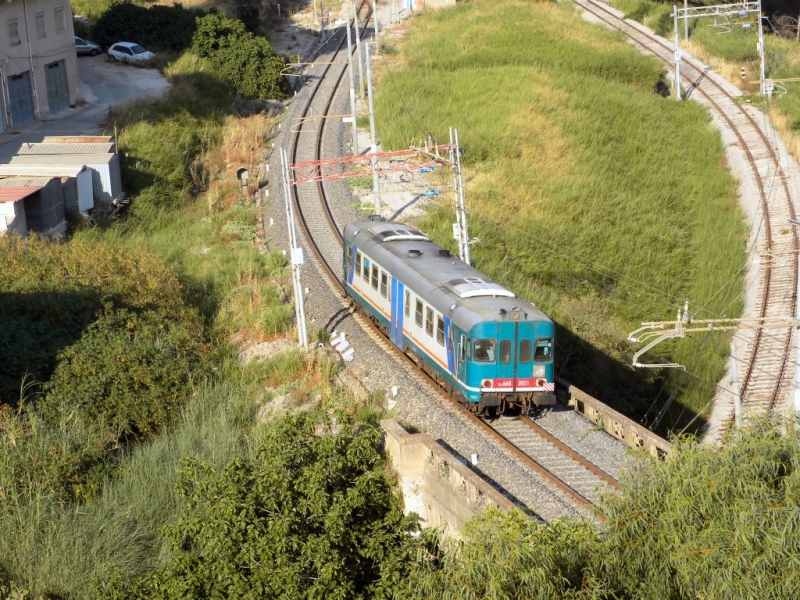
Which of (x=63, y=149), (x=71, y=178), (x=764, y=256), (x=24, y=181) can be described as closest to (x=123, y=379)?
(x=24, y=181)

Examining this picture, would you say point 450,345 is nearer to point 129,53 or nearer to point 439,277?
point 439,277

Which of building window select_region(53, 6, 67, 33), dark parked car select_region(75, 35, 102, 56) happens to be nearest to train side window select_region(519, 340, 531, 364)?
building window select_region(53, 6, 67, 33)

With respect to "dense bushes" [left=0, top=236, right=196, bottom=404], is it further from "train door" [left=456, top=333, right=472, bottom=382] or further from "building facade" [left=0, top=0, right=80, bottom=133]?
"building facade" [left=0, top=0, right=80, bottom=133]

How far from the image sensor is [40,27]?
44.9 metres

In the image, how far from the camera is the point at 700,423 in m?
25.4

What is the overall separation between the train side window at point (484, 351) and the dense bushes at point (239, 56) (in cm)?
3314

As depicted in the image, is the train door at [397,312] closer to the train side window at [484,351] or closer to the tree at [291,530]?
the train side window at [484,351]

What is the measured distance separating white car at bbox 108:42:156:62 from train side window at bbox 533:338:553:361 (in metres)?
39.0

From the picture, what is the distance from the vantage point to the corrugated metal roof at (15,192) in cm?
3045

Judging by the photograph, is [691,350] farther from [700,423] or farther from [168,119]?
[168,119]

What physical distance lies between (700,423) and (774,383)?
1.96 metres

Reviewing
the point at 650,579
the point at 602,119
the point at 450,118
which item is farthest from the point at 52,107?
the point at 650,579

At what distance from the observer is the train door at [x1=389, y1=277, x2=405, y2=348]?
2298cm

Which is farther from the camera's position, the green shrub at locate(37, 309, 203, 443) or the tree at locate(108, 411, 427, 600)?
the green shrub at locate(37, 309, 203, 443)
